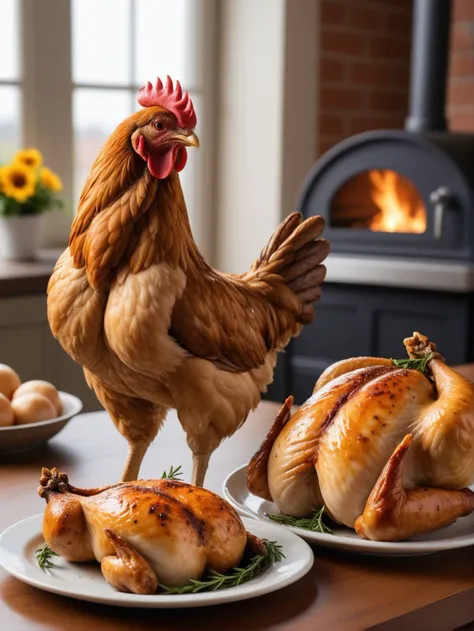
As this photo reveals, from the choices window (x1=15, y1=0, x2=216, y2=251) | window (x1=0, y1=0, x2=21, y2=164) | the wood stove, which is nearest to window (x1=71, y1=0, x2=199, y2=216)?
window (x1=15, y1=0, x2=216, y2=251)

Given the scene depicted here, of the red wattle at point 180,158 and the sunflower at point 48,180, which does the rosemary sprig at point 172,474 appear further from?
the sunflower at point 48,180

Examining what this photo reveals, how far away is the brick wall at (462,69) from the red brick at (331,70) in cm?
42

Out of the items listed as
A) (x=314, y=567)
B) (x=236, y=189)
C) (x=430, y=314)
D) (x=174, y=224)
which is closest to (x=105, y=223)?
(x=174, y=224)

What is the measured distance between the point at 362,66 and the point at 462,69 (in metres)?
0.39

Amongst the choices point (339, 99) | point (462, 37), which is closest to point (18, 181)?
point (339, 99)

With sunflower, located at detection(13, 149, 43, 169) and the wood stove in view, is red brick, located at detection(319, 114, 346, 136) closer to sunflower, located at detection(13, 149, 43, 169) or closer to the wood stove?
the wood stove

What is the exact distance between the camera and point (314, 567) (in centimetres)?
81

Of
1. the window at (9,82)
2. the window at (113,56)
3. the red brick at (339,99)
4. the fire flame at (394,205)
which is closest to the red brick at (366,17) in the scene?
the red brick at (339,99)

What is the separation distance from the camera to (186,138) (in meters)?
0.87

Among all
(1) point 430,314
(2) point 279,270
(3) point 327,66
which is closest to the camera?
(2) point 279,270

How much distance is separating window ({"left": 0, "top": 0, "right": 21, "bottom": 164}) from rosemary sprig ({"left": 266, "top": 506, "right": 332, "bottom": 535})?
254cm

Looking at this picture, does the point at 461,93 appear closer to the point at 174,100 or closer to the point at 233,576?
the point at 174,100

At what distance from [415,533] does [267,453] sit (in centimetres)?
16

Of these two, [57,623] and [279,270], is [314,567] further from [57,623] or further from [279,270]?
[279,270]
